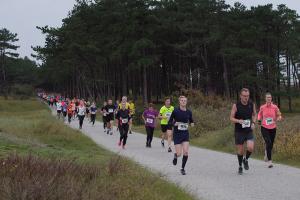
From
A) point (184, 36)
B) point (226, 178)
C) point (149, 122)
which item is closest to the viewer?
point (226, 178)

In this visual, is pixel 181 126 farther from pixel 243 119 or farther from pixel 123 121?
pixel 123 121

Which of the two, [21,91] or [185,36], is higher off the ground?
[185,36]

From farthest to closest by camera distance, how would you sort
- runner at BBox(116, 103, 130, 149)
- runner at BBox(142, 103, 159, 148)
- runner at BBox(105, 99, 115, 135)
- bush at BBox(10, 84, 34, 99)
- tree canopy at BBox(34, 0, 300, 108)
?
bush at BBox(10, 84, 34, 99) → tree canopy at BBox(34, 0, 300, 108) → runner at BBox(105, 99, 115, 135) → runner at BBox(142, 103, 159, 148) → runner at BBox(116, 103, 130, 149)

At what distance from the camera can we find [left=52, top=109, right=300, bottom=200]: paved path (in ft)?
32.0

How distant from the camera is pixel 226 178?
11969 mm

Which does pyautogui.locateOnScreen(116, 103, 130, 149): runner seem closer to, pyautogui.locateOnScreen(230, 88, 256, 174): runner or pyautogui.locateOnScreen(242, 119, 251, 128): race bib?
pyautogui.locateOnScreen(230, 88, 256, 174): runner

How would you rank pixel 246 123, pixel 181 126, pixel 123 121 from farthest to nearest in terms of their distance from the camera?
pixel 123 121 < pixel 181 126 < pixel 246 123

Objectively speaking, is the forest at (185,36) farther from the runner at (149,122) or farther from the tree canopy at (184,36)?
the runner at (149,122)

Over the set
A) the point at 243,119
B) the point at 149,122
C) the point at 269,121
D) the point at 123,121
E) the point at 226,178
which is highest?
the point at 243,119

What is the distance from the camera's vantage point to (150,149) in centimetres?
2033

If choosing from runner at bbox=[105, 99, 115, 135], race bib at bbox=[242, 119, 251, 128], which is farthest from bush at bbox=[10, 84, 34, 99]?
race bib at bbox=[242, 119, 251, 128]

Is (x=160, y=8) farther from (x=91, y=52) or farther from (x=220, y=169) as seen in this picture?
(x=220, y=169)

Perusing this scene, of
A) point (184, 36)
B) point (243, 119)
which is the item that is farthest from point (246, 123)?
point (184, 36)

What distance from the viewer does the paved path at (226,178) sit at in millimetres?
9750
